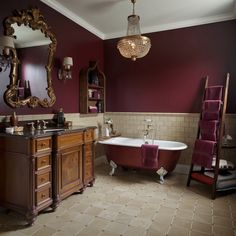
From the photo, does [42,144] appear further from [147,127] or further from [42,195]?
[147,127]

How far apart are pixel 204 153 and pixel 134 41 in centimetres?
198

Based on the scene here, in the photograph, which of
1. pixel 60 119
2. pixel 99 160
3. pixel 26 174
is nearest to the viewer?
pixel 26 174

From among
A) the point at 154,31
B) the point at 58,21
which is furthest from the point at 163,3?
the point at 58,21

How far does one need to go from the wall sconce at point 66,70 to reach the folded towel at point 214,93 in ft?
7.69

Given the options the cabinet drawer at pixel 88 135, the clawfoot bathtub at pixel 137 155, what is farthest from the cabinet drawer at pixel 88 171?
the clawfoot bathtub at pixel 137 155

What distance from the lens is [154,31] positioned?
14.0ft

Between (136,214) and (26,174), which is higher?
(26,174)

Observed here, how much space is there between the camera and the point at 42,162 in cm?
236

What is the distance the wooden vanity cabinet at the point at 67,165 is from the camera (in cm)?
253


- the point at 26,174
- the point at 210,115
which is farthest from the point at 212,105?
the point at 26,174

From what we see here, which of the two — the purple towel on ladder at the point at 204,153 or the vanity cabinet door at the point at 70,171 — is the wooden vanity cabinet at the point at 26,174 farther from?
the purple towel on ladder at the point at 204,153

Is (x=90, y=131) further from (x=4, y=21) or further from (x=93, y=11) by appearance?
(x=93, y=11)

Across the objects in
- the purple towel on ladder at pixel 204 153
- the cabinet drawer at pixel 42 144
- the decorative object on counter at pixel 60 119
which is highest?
the decorative object on counter at pixel 60 119

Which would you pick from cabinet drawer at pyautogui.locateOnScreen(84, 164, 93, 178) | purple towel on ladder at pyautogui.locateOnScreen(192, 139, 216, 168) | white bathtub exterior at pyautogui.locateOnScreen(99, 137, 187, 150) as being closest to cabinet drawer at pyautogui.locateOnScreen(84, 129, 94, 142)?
cabinet drawer at pyautogui.locateOnScreen(84, 164, 93, 178)
